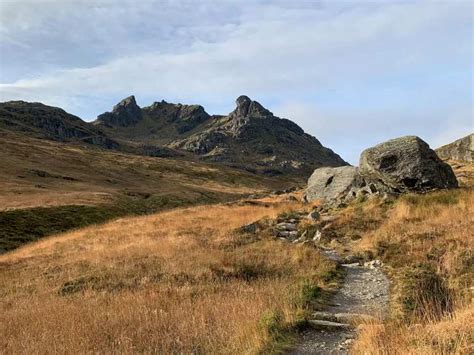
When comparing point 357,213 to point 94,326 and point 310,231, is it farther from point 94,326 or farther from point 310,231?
point 94,326

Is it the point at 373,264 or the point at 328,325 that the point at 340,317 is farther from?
the point at 373,264

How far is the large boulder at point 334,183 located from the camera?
33381 millimetres

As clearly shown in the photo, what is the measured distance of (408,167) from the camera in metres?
28.0

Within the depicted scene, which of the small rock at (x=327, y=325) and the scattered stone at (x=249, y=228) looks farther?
the scattered stone at (x=249, y=228)

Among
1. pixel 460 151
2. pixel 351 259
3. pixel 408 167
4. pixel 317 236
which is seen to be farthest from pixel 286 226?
pixel 460 151

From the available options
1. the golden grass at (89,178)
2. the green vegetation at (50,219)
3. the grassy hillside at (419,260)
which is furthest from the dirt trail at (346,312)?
the golden grass at (89,178)

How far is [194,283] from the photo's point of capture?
14.1 metres

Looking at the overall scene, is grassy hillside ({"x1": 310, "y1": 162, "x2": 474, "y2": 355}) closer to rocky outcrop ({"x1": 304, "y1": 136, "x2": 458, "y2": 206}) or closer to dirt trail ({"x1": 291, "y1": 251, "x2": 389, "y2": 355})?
dirt trail ({"x1": 291, "y1": 251, "x2": 389, "y2": 355})

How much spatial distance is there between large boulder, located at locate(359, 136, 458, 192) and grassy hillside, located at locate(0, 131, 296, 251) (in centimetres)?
3117

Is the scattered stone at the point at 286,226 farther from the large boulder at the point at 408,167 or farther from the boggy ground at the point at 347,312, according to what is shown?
the boggy ground at the point at 347,312

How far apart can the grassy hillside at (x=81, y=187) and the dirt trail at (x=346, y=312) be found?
3430 centimetres

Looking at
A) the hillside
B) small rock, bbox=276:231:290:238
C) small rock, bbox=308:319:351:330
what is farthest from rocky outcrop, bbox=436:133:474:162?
small rock, bbox=308:319:351:330

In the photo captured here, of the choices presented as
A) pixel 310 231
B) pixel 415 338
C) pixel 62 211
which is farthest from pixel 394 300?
pixel 62 211

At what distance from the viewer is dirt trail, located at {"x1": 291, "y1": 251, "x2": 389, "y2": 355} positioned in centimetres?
781
